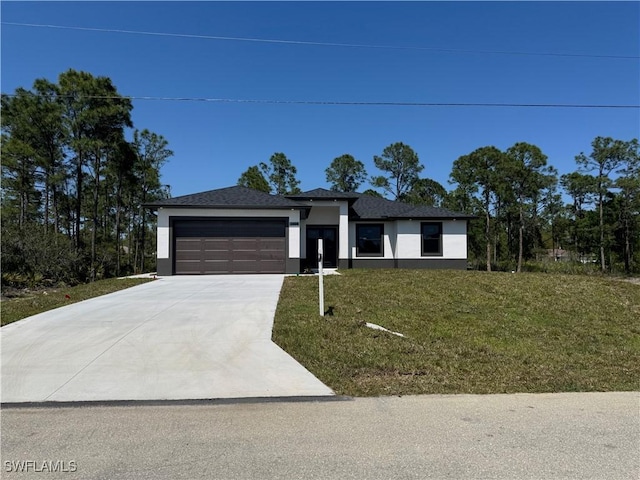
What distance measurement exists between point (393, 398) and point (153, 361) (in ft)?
11.4

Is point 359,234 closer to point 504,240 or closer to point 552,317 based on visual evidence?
point 552,317

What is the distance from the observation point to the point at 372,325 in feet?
26.4

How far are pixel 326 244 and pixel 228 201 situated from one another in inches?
257

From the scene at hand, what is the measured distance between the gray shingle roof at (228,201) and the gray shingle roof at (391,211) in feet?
17.8


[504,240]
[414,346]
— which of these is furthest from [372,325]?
[504,240]

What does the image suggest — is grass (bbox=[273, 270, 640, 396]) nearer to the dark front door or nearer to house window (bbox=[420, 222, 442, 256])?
house window (bbox=[420, 222, 442, 256])

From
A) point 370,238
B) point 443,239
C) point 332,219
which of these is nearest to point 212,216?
point 332,219

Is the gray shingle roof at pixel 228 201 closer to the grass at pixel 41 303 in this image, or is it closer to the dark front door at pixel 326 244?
the dark front door at pixel 326 244

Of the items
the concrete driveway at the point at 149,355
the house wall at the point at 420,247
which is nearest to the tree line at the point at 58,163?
the concrete driveway at the point at 149,355

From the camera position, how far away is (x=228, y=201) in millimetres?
18781

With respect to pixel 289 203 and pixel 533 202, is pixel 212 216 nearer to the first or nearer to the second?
pixel 289 203

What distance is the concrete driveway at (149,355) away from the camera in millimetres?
4730

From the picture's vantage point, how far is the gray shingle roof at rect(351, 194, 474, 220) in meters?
→ 22.1

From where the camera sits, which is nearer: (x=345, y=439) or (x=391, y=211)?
(x=345, y=439)
